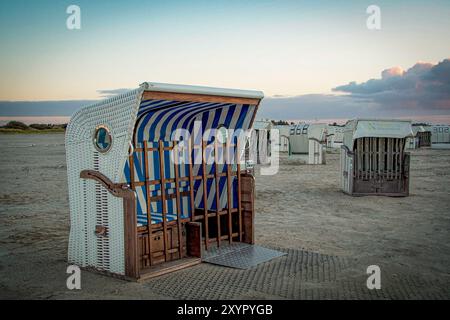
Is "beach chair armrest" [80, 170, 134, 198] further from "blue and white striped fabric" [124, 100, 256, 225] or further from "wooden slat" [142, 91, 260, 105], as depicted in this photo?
"wooden slat" [142, 91, 260, 105]

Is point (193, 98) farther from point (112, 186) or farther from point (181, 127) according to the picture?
point (112, 186)

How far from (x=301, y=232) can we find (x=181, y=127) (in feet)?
10.6

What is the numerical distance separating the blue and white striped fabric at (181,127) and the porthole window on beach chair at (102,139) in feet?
2.91

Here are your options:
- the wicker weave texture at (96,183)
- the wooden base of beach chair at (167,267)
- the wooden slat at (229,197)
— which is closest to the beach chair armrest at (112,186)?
the wicker weave texture at (96,183)

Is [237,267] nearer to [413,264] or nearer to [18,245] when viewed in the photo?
[413,264]

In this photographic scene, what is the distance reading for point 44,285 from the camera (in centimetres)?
611

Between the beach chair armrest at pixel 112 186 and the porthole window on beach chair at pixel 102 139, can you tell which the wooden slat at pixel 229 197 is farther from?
the porthole window on beach chair at pixel 102 139

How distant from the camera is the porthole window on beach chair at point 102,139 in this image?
20.7 feet

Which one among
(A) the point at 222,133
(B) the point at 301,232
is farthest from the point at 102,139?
(B) the point at 301,232

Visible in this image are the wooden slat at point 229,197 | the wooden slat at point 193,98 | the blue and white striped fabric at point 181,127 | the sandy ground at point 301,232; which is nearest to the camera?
the wooden slat at point 193,98

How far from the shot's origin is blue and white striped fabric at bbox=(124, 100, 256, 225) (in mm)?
7539

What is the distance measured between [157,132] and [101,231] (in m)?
2.15
